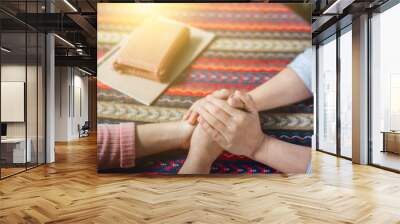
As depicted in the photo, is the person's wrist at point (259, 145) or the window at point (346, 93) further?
the window at point (346, 93)

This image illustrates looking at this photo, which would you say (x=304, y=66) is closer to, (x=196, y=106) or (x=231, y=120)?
(x=231, y=120)

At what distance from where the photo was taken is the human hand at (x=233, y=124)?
6027 millimetres

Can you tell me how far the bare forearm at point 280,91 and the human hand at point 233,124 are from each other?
0.16 m

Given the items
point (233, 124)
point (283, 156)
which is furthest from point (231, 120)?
point (283, 156)

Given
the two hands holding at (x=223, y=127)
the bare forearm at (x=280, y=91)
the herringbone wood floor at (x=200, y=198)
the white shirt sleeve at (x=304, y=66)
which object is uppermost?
the white shirt sleeve at (x=304, y=66)

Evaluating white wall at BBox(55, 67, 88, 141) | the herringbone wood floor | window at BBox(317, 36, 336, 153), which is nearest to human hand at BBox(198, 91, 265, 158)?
the herringbone wood floor

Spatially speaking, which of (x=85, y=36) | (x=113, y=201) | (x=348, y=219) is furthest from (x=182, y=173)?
(x=85, y=36)

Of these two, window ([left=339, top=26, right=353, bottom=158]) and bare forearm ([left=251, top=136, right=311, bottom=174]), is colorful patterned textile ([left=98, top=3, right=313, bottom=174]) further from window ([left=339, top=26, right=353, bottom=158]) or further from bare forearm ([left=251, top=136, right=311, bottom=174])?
window ([left=339, top=26, right=353, bottom=158])

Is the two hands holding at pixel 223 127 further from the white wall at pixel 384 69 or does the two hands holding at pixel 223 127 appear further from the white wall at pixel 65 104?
the white wall at pixel 65 104

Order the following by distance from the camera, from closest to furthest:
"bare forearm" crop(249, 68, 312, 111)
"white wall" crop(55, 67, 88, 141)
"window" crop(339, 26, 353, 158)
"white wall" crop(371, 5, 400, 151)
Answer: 1. "bare forearm" crop(249, 68, 312, 111)
2. "white wall" crop(371, 5, 400, 151)
3. "window" crop(339, 26, 353, 158)
4. "white wall" crop(55, 67, 88, 141)

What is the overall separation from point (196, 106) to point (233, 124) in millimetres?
667

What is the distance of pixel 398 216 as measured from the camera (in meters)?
3.78

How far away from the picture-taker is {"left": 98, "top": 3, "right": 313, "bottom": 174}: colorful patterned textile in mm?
6125

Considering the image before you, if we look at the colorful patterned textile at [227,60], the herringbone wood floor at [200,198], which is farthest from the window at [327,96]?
the colorful patterned textile at [227,60]
